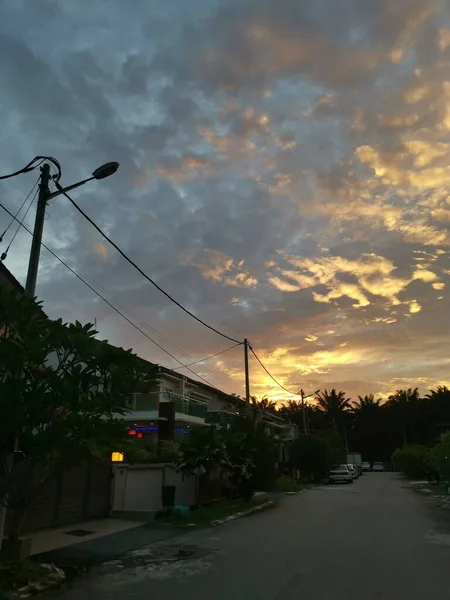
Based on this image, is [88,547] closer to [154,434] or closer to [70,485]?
[70,485]

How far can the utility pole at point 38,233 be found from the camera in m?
9.94

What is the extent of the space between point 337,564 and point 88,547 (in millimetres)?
5390

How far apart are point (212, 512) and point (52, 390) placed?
12.4 meters

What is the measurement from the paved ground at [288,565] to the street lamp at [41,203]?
5.33 m

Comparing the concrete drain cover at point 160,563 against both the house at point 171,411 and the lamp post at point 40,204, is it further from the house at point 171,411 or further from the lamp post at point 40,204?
the house at point 171,411

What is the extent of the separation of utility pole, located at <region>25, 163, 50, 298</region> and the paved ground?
518 centimetres

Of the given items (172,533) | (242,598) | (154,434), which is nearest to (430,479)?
(154,434)

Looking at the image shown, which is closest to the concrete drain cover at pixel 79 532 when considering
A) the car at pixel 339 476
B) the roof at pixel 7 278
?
the roof at pixel 7 278

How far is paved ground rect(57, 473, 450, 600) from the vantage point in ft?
26.1

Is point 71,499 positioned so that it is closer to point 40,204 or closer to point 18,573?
A: point 18,573

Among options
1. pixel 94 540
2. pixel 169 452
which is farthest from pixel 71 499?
pixel 169 452

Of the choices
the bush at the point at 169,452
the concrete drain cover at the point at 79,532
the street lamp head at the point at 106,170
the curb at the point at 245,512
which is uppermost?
the street lamp head at the point at 106,170

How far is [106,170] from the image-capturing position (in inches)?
432

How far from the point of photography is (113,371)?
9188 mm
